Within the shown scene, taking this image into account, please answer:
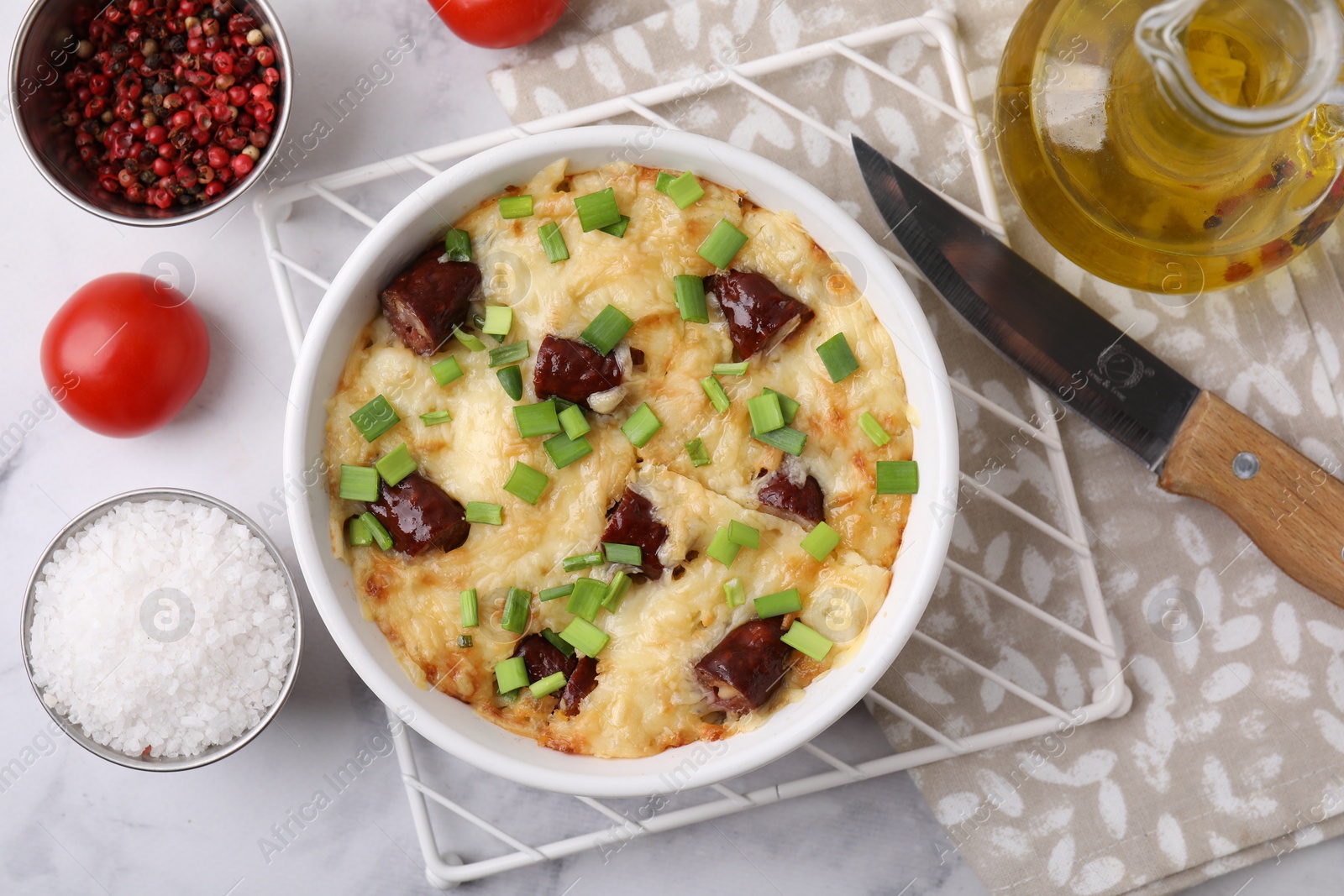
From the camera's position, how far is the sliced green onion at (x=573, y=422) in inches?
99.9

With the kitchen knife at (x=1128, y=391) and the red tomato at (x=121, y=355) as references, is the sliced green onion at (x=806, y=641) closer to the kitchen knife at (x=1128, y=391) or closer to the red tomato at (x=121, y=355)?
the kitchen knife at (x=1128, y=391)

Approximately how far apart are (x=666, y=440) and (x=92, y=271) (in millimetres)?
2198

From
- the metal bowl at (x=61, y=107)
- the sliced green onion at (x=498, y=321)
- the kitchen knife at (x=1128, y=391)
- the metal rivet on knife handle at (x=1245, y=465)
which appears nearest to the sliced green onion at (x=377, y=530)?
the sliced green onion at (x=498, y=321)

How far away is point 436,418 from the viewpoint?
259 centimetres

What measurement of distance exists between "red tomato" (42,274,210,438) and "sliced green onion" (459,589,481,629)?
4.42 ft

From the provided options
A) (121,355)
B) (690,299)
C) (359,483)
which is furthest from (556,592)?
(121,355)

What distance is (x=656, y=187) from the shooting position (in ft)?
8.61

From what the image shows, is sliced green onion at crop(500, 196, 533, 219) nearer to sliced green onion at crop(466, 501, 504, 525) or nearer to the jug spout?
sliced green onion at crop(466, 501, 504, 525)

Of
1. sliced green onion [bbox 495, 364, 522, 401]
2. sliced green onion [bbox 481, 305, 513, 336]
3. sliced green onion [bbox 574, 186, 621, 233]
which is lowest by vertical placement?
sliced green onion [bbox 495, 364, 522, 401]

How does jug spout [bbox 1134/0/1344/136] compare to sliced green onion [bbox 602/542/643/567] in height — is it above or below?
above

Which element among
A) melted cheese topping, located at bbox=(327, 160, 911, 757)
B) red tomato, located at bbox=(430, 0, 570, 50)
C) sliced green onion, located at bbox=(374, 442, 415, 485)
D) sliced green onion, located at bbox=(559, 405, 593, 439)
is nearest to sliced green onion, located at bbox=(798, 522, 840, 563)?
melted cheese topping, located at bbox=(327, 160, 911, 757)

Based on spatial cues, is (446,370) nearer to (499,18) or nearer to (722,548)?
(722,548)

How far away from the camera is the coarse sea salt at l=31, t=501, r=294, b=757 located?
2.94m

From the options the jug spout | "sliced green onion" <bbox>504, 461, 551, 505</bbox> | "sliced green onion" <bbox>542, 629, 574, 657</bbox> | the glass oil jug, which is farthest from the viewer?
"sliced green onion" <bbox>542, 629, 574, 657</bbox>
